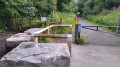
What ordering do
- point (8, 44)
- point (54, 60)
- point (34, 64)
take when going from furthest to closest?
1. point (8, 44)
2. point (54, 60)
3. point (34, 64)

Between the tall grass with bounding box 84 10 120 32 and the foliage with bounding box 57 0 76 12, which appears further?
the foliage with bounding box 57 0 76 12

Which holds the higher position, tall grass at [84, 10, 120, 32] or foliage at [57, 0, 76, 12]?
foliage at [57, 0, 76, 12]

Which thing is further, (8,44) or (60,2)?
(60,2)

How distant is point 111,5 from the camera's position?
92.7ft

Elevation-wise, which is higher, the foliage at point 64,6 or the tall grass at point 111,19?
the foliage at point 64,6

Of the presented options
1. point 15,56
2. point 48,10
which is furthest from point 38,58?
point 48,10

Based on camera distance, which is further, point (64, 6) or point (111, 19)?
point (64, 6)

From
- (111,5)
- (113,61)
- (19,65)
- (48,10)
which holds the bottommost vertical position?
(113,61)

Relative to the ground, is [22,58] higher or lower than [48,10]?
lower

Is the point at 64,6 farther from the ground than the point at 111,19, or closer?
farther from the ground

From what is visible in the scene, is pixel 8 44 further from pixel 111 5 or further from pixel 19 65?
pixel 111 5

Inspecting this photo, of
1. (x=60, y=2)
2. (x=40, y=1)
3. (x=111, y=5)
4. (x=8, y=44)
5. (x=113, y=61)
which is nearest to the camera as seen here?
(x=113, y=61)

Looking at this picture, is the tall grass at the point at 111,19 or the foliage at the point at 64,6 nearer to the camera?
the tall grass at the point at 111,19

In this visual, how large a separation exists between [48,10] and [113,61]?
15.2m
